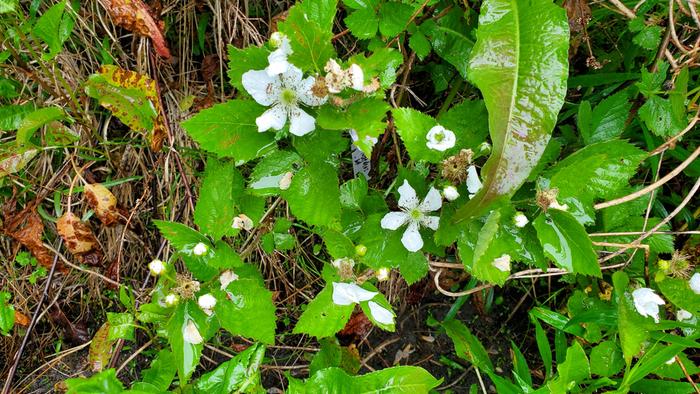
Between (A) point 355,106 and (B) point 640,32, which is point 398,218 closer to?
(A) point 355,106

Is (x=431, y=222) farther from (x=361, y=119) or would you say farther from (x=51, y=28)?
(x=51, y=28)

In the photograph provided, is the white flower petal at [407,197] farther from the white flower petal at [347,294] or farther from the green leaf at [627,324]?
the green leaf at [627,324]

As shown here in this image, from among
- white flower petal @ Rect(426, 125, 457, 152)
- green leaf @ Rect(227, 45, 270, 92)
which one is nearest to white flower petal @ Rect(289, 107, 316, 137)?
green leaf @ Rect(227, 45, 270, 92)

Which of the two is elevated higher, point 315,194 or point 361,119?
point 361,119

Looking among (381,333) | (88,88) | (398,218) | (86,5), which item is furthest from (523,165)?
(86,5)

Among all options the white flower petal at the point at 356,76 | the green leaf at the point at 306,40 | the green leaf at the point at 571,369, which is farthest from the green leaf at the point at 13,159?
the green leaf at the point at 571,369

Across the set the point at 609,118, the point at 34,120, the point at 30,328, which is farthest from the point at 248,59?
the point at 30,328

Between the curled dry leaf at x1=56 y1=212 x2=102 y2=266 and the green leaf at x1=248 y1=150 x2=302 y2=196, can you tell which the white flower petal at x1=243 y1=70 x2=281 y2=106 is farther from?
the curled dry leaf at x1=56 y1=212 x2=102 y2=266
